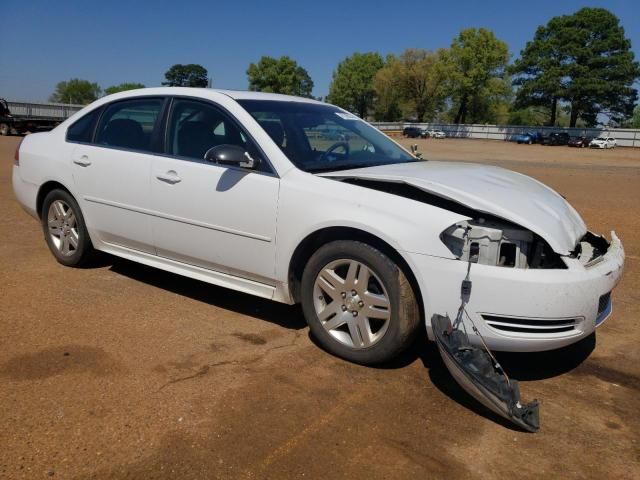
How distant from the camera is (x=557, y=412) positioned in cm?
314

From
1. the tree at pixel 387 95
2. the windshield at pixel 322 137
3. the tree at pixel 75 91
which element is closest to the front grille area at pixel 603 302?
the windshield at pixel 322 137

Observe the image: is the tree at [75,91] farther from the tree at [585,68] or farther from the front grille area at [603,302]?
the front grille area at [603,302]

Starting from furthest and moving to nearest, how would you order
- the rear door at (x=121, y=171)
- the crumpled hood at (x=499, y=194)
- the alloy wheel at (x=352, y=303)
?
the rear door at (x=121, y=171)
the alloy wheel at (x=352, y=303)
the crumpled hood at (x=499, y=194)

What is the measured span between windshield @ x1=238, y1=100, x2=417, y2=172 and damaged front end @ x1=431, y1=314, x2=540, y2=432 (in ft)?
4.86

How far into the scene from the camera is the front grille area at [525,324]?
3.15 m

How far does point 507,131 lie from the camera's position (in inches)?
2766

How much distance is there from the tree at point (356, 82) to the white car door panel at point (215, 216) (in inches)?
3478

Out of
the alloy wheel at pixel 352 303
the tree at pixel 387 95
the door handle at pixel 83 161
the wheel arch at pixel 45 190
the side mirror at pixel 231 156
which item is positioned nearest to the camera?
the alloy wheel at pixel 352 303

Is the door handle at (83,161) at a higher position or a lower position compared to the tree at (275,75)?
lower

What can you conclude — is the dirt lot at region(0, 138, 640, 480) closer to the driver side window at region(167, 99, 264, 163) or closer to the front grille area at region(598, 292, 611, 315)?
the front grille area at region(598, 292, 611, 315)

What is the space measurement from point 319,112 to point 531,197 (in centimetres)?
191

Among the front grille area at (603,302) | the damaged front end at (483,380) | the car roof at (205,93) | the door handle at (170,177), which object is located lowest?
the damaged front end at (483,380)

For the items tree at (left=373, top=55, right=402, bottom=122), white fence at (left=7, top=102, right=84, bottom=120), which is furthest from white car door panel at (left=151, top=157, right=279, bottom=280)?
tree at (left=373, top=55, right=402, bottom=122)

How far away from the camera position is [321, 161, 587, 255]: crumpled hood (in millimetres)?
3283
